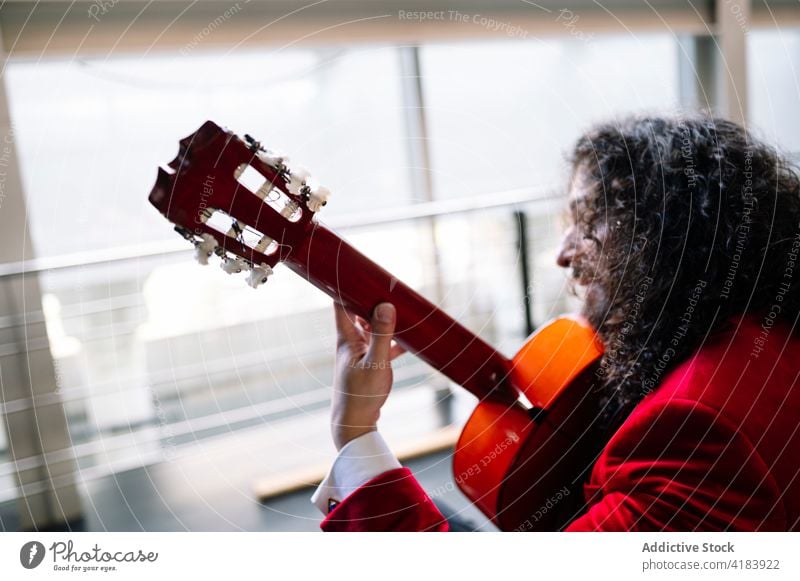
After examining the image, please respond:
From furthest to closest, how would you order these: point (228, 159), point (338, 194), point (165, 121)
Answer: point (338, 194)
point (165, 121)
point (228, 159)

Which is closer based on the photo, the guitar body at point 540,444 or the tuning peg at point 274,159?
the tuning peg at point 274,159

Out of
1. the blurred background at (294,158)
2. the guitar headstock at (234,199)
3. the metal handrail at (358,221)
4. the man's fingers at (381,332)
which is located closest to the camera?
the guitar headstock at (234,199)

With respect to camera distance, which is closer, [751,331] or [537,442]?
[751,331]

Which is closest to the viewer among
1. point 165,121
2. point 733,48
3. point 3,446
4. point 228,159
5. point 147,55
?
point 228,159

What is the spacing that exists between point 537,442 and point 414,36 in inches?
21.6

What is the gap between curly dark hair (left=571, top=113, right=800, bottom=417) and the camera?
0.60 metres

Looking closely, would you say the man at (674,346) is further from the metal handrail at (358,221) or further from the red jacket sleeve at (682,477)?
the metal handrail at (358,221)

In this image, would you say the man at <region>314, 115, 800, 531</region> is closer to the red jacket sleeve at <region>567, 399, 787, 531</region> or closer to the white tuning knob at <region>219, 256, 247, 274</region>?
the red jacket sleeve at <region>567, 399, 787, 531</region>

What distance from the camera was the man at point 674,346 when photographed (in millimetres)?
511

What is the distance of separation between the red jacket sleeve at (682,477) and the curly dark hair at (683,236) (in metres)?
0.09

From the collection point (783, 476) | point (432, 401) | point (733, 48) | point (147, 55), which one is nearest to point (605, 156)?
point (783, 476)

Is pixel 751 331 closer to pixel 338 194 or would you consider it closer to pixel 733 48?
pixel 733 48

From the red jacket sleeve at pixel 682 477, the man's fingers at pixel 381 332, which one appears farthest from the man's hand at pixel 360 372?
the red jacket sleeve at pixel 682 477
